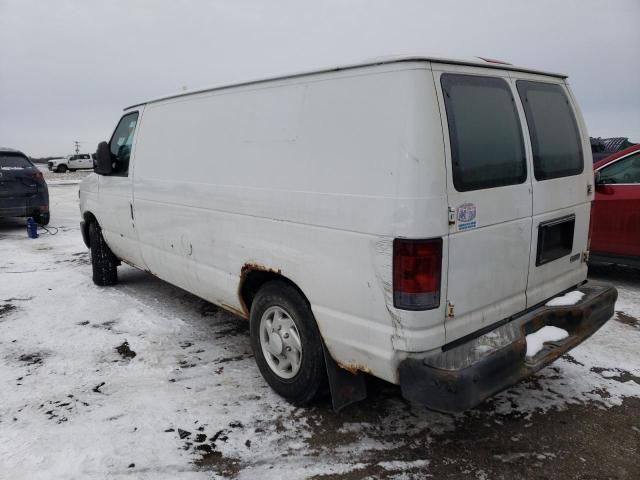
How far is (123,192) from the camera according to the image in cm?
508

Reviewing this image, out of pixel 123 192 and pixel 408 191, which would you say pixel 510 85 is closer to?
pixel 408 191

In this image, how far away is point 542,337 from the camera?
116 inches

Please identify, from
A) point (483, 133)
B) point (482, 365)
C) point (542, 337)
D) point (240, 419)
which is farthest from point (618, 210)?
point (240, 419)

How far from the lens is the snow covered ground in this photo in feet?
9.00

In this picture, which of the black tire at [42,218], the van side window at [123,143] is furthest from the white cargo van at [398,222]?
the black tire at [42,218]

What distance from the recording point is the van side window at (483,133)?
256 centimetres

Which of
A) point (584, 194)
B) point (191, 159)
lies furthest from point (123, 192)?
point (584, 194)

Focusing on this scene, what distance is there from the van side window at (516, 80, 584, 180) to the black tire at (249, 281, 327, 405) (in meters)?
1.66

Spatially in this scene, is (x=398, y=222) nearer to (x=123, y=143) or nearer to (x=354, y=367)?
(x=354, y=367)

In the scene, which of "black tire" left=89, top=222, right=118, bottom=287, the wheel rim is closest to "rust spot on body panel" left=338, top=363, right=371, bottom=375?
the wheel rim

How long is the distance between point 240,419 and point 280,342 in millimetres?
544

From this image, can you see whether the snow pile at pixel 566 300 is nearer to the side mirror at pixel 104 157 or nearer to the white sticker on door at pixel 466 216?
the white sticker on door at pixel 466 216

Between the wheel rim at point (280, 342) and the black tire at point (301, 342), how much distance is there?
30 millimetres

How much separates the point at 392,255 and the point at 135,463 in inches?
72.3
